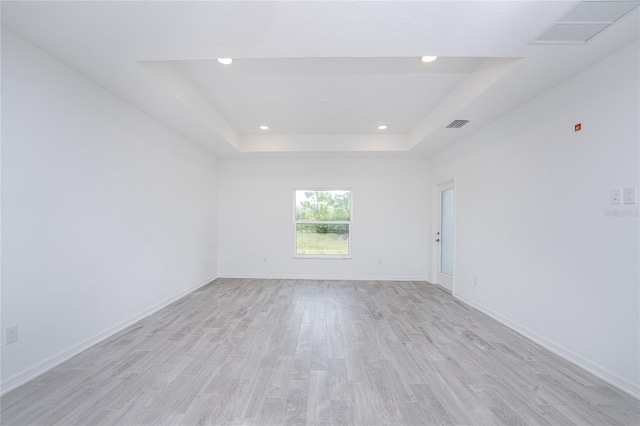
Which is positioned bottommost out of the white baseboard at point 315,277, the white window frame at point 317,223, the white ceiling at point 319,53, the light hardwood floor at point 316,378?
the white baseboard at point 315,277

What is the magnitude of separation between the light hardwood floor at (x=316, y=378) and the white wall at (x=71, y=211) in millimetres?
311

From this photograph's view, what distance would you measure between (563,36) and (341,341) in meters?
3.12

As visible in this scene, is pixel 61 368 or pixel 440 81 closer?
pixel 61 368

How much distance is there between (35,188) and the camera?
2.00 m

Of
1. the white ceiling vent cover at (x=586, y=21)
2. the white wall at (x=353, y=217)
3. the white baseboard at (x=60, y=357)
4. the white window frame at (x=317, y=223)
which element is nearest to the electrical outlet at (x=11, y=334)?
the white baseboard at (x=60, y=357)

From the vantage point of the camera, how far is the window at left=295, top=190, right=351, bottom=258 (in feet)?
18.1

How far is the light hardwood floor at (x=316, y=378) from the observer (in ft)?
5.47

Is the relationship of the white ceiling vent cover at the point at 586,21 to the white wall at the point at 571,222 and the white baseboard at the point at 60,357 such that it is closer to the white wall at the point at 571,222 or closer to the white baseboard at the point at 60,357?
the white wall at the point at 571,222

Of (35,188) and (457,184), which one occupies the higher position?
(457,184)

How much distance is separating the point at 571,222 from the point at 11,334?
4.63 meters

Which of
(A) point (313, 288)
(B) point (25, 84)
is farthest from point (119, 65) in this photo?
(A) point (313, 288)

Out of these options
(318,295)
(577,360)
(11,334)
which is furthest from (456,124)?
(11,334)

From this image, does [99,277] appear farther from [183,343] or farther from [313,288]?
[313,288]

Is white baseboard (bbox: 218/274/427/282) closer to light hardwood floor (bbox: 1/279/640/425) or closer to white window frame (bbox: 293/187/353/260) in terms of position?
white window frame (bbox: 293/187/353/260)
